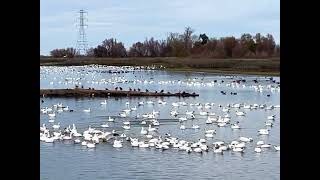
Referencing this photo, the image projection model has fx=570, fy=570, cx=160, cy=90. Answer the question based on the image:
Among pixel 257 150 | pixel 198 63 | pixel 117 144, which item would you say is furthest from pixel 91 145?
pixel 198 63

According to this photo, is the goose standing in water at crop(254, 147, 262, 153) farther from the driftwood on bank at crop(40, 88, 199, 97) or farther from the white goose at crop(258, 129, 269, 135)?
the driftwood on bank at crop(40, 88, 199, 97)

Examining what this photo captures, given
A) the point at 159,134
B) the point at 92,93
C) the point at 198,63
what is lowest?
the point at 159,134

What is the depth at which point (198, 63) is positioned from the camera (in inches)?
Result: 1601

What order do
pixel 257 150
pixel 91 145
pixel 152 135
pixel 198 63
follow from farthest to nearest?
pixel 198 63 < pixel 152 135 < pixel 91 145 < pixel 257 150

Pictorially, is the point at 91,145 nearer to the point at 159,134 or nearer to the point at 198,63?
the point at 159,134

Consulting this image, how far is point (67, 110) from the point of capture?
15906 mm

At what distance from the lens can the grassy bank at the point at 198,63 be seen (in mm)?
33972

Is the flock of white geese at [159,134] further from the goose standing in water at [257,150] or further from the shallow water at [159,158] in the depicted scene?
the shallow water at [159,158]

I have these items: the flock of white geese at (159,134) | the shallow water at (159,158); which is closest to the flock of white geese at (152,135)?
the flock of white geese at (159,134)

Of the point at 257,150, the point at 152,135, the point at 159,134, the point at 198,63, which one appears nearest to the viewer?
the point at 257,150

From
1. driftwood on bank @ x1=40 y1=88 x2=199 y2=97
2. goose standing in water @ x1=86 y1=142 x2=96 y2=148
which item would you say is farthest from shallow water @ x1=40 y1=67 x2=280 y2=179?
driftwood on bank @ x1=40 y1=88 x2=199 y2=97
